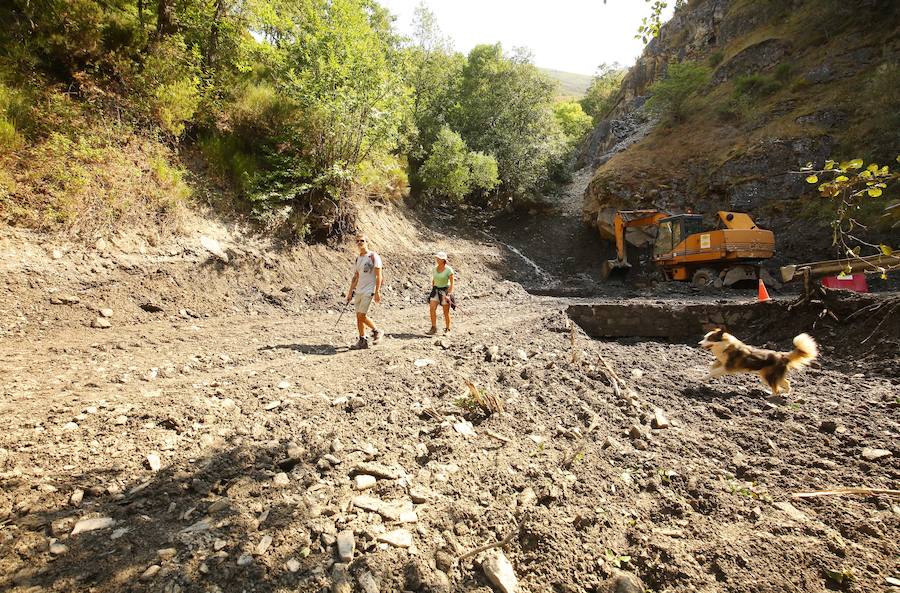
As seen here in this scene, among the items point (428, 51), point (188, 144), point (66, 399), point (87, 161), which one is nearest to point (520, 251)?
point (428, 51)

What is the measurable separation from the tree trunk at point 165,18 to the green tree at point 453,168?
36.3 ft

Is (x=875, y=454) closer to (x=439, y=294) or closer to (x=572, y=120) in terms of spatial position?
(x=439, y=294)

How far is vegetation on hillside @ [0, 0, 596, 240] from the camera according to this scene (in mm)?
6480

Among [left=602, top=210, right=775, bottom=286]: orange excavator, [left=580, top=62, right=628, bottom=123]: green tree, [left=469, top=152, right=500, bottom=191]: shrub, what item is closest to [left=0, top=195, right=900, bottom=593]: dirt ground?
[left=602, top=210, right=775, bottom=286]: orange excavator

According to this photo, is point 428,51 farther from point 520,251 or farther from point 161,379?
point 161,379

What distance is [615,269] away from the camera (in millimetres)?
17250

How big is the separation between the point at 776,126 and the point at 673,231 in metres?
8.78

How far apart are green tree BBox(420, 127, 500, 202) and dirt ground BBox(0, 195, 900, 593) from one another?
14.1 m

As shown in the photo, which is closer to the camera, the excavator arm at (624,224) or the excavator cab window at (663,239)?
the excavator cab window at (663,239)

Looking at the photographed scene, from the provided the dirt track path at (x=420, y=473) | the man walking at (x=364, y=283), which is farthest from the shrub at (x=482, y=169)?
the dirt track path at (x=420, y=473)

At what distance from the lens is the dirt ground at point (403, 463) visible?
2010mm

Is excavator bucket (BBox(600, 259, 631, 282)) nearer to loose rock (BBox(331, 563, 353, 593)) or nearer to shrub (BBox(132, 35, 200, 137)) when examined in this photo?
shrub (BBox(132, 35, 200, 137))

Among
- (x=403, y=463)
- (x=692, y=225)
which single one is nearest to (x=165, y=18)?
(x=403, y=463)

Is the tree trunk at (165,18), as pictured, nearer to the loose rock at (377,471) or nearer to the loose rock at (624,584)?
the loose rock at (377,471)
